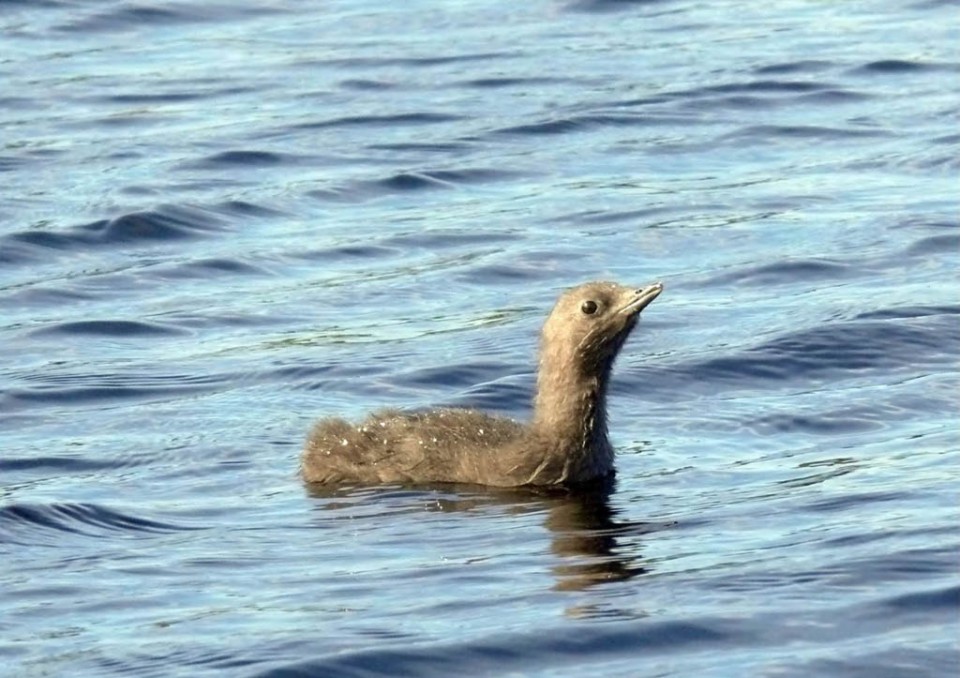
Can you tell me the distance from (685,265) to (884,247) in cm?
141

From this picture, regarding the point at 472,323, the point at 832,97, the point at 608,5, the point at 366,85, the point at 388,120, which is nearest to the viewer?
the point at 472,323

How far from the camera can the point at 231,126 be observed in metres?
24.0

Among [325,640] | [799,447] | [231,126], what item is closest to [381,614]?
[325,640]

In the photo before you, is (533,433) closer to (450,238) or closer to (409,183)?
(450,238)

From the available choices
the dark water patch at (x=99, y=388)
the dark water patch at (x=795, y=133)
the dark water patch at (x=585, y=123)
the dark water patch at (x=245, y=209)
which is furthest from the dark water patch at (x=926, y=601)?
the dark water patch at (x=585, y=123)

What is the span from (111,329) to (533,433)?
182 inches

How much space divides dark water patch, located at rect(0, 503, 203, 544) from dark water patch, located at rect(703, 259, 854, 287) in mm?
6375

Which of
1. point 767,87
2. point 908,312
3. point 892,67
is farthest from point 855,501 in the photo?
point 892,67

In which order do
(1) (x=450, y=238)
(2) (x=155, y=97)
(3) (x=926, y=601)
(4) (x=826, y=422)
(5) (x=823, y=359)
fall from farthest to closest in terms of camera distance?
(2) (x=155, y=97) < (1) (x=450, y=238) < (5) (x=823, y=359) < (4) (x=826, y=422) < (3) (x=926, y=601)

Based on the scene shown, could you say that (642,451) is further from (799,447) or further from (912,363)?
(912,363)

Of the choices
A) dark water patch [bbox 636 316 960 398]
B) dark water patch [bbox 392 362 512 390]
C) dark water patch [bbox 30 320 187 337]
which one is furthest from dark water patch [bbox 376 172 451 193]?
dark water patch [bbox 636 316 960 398]

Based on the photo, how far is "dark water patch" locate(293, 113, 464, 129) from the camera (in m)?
24.2

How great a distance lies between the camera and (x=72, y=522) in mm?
12297

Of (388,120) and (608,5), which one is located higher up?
(608,5)
